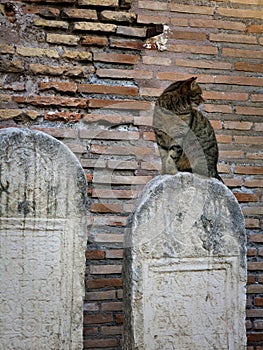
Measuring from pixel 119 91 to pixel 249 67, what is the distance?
100 cm

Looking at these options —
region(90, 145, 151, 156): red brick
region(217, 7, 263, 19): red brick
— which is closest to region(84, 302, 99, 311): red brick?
region(90, 145, 151, 156): red brick

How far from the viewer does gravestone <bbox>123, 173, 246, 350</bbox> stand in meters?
2.97

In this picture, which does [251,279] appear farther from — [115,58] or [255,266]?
[115,58]

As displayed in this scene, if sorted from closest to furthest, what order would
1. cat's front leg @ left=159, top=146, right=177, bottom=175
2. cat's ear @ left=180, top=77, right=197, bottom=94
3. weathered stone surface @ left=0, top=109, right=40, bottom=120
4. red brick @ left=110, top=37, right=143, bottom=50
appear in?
cat's front leg @ left=159, top=146, right=177, bottom=175
cat's ear @ left=180, top=77, right=197, bottom=94
weathered stone surface @ left=0, top=109, right=40, bottom=120
red brick @ left=110, top=37, right=143, bottom=50

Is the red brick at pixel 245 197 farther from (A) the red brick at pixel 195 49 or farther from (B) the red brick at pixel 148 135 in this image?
(A) the red brick at pixel 195 49

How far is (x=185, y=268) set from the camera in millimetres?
3070

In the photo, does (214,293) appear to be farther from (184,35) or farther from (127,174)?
(184,35)

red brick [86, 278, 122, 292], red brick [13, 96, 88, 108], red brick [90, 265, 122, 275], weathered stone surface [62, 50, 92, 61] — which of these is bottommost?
red brick [86, 278, 122, 292]

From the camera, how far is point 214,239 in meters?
3.12

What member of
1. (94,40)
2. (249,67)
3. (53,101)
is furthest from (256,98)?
(53,101)

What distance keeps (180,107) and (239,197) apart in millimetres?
1076

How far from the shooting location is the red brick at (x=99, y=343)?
3.76m

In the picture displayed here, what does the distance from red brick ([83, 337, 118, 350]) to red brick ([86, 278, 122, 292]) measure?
0.35m

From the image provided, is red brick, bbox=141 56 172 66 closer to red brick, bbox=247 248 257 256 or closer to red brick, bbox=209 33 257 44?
red brick, bbox=209 33 257 44
